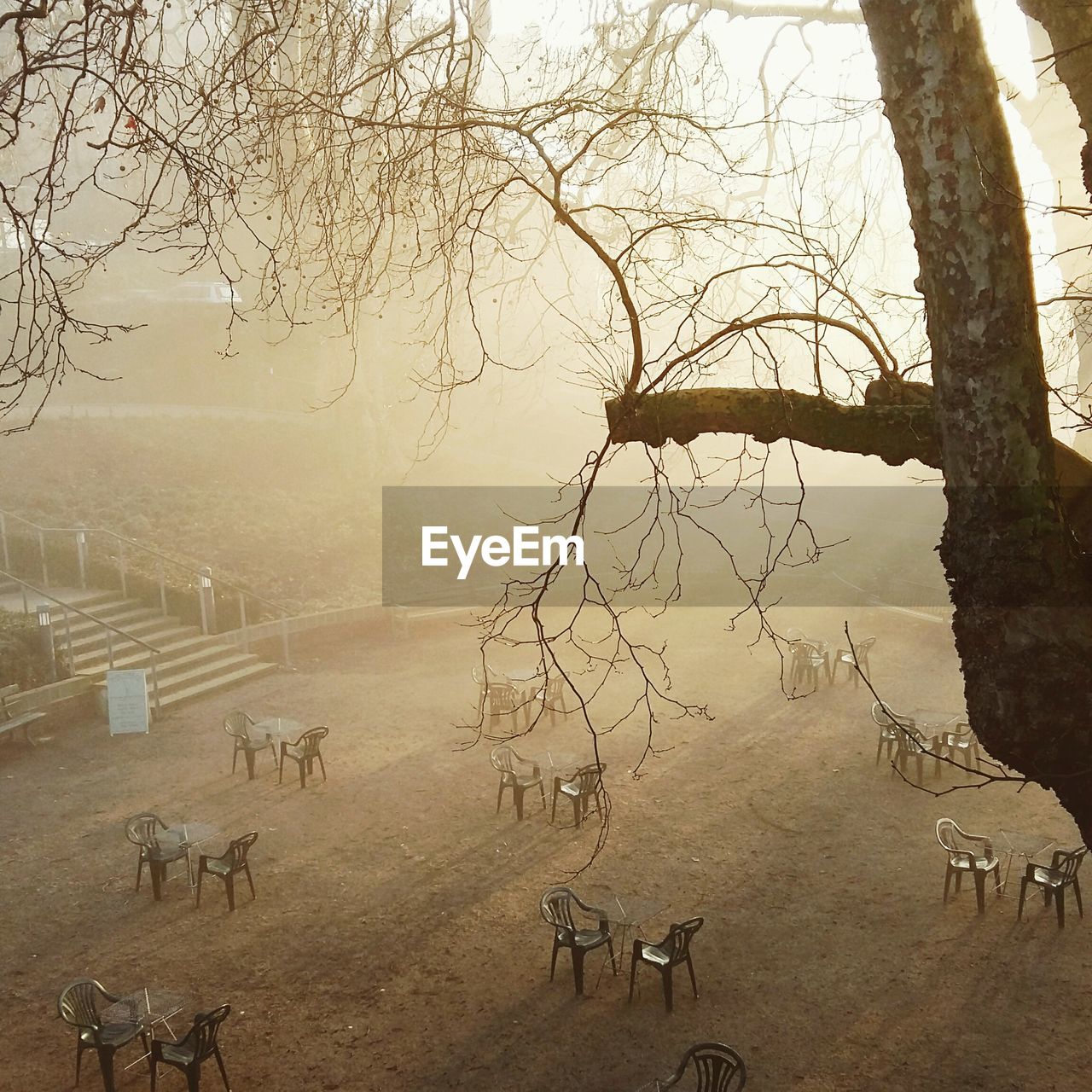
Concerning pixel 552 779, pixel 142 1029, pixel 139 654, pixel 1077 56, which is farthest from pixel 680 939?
pixel 139 654

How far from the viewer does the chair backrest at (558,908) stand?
8.91 metres

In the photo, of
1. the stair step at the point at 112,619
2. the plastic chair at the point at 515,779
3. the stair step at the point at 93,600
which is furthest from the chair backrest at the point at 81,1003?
the stair step at the point at 93,600

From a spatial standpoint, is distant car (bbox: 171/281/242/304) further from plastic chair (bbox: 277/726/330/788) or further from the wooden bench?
plastic chair (bbox: 277/726/330/788)

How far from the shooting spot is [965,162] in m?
3.66

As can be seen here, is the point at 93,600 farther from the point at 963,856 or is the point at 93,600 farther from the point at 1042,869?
the point at 1042,869

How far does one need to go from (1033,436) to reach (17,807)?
12690 mm

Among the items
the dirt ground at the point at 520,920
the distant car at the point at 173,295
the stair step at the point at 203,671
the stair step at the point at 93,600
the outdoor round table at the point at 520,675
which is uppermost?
the distant car at the point at 173,295

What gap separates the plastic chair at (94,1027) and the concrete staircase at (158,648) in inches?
345

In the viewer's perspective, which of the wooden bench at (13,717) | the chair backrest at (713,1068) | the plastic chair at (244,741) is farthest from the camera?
the wooden bench at (13,717)

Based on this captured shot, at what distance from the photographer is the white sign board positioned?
48.8 feet

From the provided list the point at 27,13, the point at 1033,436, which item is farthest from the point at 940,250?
the point at 27,13

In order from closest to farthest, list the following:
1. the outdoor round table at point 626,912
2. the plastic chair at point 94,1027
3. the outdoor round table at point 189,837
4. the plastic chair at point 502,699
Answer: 1. the plastic chair at point 94,1027
2. the outdoor round table at point 626,912
3. the outdoor round table at point 189,837
4. the plastic chair at point 502,699

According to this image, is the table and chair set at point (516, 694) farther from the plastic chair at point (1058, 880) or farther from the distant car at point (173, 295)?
the distant car at point (173, 295)

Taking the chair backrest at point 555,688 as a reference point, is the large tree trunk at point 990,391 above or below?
above
